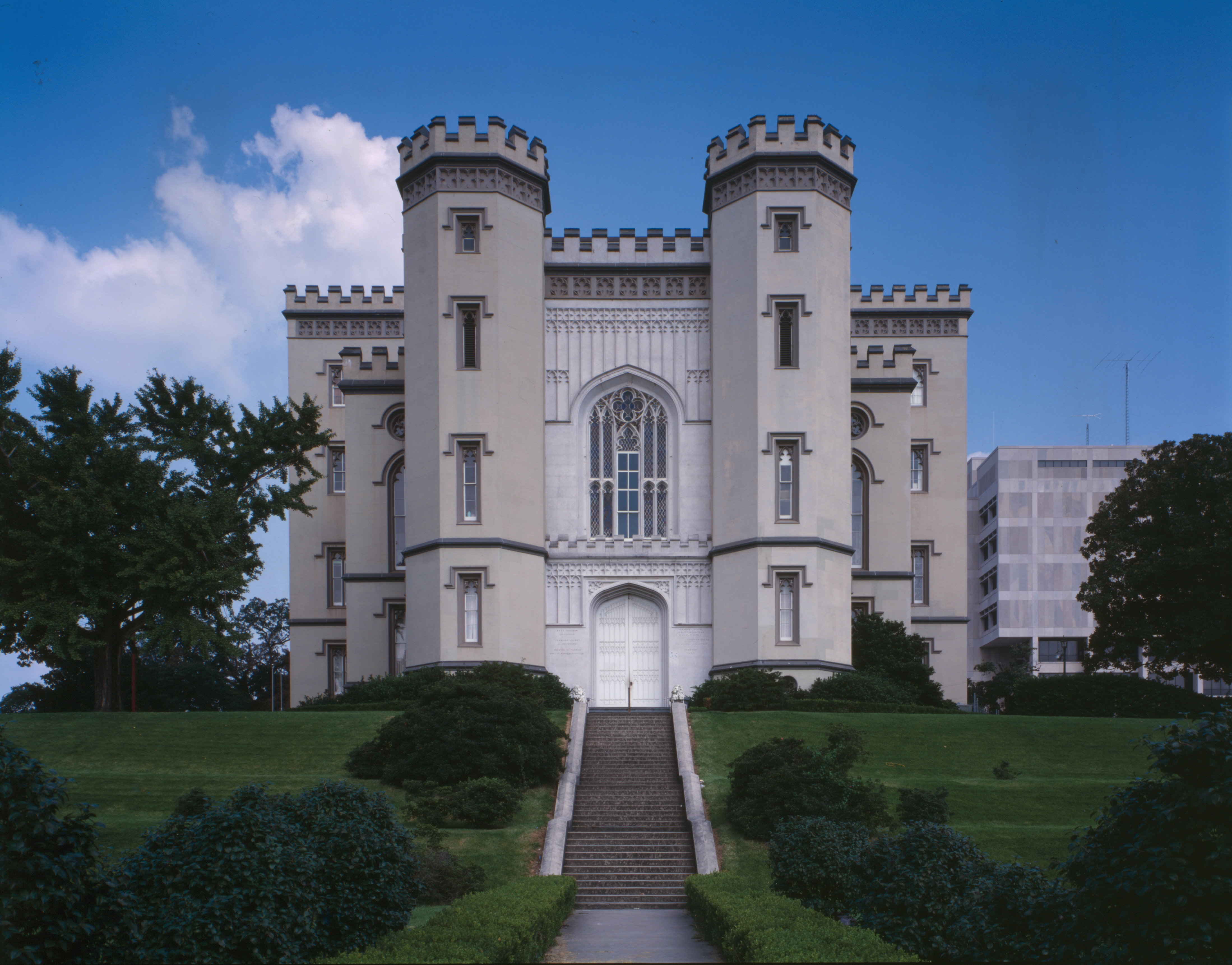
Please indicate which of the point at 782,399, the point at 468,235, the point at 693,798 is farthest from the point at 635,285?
the point at 693,798

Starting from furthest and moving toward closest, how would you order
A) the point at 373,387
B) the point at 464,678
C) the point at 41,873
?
the point at 373,387
the point at 464,678
the point at 41,873

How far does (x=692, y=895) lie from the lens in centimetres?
1505

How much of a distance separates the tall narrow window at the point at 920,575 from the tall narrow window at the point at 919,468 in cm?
223

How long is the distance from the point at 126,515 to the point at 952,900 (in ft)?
73.2

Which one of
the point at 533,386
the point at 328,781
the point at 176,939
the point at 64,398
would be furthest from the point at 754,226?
the point at 176,939

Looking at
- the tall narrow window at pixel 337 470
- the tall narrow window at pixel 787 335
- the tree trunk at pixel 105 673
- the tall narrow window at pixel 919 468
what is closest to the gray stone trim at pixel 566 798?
the tall narrow window at pixel 787 335

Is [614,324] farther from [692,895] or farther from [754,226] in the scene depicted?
[692,895]

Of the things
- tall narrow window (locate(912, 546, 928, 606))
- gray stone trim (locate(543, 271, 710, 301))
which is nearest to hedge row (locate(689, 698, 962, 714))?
tall narrow window (locate(912, 546, 928, 606))

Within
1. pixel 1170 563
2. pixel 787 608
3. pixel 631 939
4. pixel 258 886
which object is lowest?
pixel 631 939

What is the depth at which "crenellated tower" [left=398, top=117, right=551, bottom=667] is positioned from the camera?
29766mm

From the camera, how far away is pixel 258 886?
372 inches

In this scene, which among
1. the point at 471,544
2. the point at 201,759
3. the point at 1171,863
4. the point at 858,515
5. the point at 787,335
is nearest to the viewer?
the point at 1171,863

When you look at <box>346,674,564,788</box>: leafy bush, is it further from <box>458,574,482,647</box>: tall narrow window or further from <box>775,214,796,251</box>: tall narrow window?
<box>775,214,796,251</box>: tall narrow window

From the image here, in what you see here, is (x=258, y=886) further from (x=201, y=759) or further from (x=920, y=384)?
(x=920, y=384)
